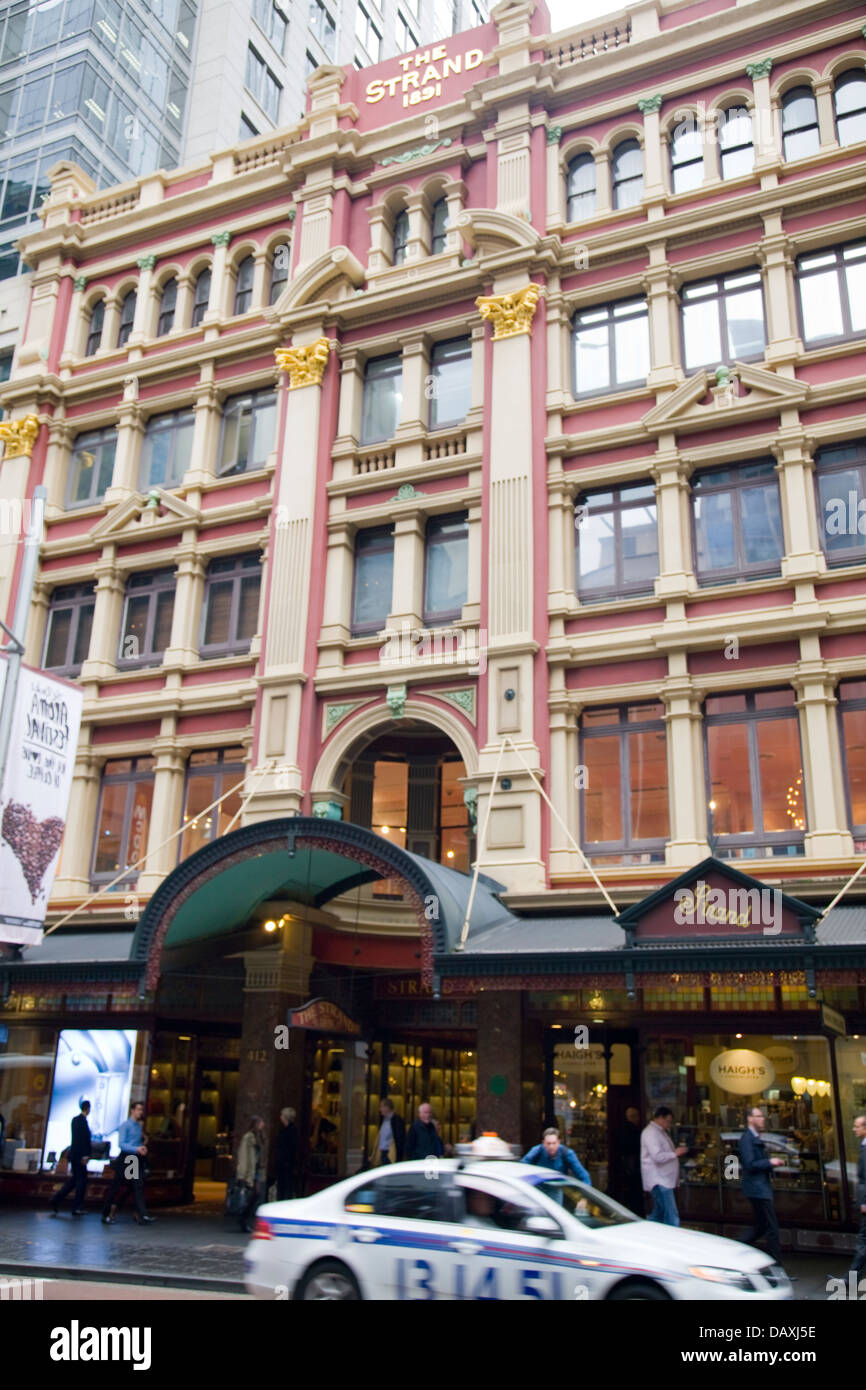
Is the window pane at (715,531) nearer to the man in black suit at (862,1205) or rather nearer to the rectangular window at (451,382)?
the rectangular window at (451,382)

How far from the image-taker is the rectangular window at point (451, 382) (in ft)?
73.5

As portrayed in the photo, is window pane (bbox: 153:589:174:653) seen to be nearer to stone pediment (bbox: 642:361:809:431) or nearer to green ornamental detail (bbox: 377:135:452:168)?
green ornamental detail (bbox: 377:135:452:168)

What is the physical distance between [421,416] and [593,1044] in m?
11.9

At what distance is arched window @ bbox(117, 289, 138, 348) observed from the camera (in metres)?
27.5

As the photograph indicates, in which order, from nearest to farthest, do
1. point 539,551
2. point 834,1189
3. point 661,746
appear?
point 834,1189 < point 661,746 < point 539,551

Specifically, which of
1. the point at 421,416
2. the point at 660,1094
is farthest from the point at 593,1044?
the point at 421,416

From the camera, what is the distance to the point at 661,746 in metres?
18.6

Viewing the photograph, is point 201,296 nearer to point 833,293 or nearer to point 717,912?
point 833,293

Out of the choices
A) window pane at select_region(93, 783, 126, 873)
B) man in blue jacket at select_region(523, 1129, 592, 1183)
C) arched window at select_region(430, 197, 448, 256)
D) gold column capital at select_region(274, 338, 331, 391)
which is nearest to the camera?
man in blue jacket at select_region(523, 1129, 592, 1183)

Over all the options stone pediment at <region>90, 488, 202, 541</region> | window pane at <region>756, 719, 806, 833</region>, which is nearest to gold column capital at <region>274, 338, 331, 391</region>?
stone pediment at <region>90, 488, 202, 541</region>

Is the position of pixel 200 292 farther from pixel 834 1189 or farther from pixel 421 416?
pixel 834 1189

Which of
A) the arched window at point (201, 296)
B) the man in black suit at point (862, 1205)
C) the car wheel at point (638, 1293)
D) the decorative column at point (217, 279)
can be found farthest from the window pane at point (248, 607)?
the car wheel at point (638, 1293)

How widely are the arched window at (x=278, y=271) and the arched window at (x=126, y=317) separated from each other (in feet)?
12.8

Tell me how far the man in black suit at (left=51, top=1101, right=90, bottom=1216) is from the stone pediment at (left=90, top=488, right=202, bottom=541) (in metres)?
11.7
